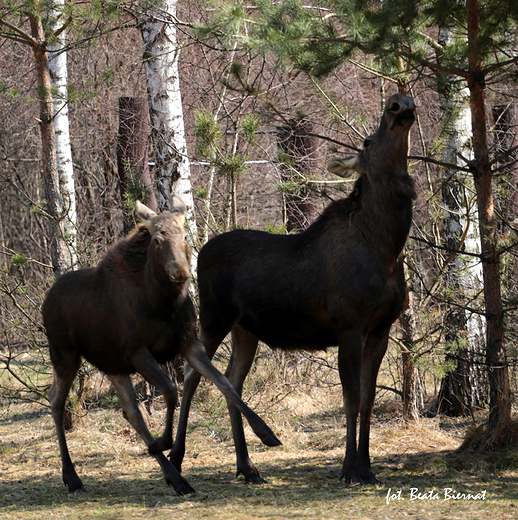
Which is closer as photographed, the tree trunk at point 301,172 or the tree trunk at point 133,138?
the tree trunk at point 133,138

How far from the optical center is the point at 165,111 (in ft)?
28.7

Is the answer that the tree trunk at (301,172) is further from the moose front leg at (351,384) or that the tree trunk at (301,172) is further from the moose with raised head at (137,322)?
the moose front leg at (351,384)

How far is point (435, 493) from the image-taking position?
5391mm

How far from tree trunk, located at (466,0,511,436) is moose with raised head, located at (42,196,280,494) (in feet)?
8.04

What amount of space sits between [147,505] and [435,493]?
2.25 m

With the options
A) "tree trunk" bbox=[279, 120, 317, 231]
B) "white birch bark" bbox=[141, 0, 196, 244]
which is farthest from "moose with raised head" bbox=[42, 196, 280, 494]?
"tree trunk" bbox=[279, 120, 317, 231]

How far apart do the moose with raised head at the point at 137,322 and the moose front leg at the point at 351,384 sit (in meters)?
0.84

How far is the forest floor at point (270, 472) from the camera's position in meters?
5.11

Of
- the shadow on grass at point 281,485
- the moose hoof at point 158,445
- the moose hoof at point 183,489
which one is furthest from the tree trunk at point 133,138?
the moose hoof at point 183,489

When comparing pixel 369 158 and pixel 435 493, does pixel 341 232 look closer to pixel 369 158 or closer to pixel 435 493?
pixel 369 158

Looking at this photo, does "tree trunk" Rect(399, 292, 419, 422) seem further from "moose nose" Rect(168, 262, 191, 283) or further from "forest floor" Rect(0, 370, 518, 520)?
"moose nose" Rect(168, 262, 191, 283)

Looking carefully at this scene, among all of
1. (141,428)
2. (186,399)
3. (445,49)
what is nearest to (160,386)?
(141,428)

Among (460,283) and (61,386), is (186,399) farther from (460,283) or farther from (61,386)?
(460,283)

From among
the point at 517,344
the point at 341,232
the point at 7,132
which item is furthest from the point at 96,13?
the point at 7,132
